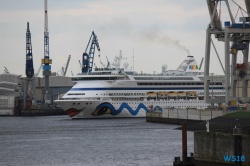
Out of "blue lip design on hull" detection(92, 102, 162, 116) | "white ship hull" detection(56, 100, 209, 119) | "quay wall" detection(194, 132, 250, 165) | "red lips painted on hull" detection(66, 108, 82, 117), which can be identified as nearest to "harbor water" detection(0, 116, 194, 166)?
"quay wall" detection(194, 132, 250, 165)

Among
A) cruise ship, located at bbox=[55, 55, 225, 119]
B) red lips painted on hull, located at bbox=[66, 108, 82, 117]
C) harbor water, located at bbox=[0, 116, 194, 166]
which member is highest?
cruise ship, located at bbox=[55, 55, 225, 119]

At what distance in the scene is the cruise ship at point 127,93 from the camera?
113m

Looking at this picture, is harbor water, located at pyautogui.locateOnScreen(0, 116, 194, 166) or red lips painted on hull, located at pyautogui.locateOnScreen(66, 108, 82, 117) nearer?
harbor water, located at pyautogui.locateOnScreen(0, 116, 194, 166)

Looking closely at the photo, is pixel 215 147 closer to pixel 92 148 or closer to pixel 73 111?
pixel 92 148

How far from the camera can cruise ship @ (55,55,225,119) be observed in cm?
11300

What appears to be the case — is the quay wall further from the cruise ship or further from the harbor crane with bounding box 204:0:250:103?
the cruise ship

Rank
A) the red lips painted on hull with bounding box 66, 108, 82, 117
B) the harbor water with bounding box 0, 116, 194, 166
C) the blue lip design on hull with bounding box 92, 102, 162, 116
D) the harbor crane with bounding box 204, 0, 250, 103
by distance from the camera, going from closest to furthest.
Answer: the harbor water with bounding box 0, 116, 194, 166 → the harbor crane with bounding box 204, 0, 250, 103 → the red lips painted on hull with bounding box 66, 108, 82, 117 → the blue lip design on hull with bounding box 92, 102, 162, 116

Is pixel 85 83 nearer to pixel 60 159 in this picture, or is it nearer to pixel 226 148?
pixel 60 159

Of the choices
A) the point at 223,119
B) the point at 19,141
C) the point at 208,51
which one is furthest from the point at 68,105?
the point at 223,119

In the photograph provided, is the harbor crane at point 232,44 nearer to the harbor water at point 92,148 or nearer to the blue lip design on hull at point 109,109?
the harbor water at point 92,148

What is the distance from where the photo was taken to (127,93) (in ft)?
387

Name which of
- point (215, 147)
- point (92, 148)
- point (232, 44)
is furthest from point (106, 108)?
point (215, 147)

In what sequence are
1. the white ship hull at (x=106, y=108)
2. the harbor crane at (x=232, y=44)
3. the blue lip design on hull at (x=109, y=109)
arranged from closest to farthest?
the harbor crane at (x=232, y=44), the white ship hull at (x=106, y=108), the blue lip design on hull at (x=109, y=109)

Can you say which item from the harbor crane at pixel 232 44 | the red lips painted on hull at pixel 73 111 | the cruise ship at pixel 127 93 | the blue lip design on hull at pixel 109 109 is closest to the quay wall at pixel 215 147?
the harbor crane at pixel 232 44
